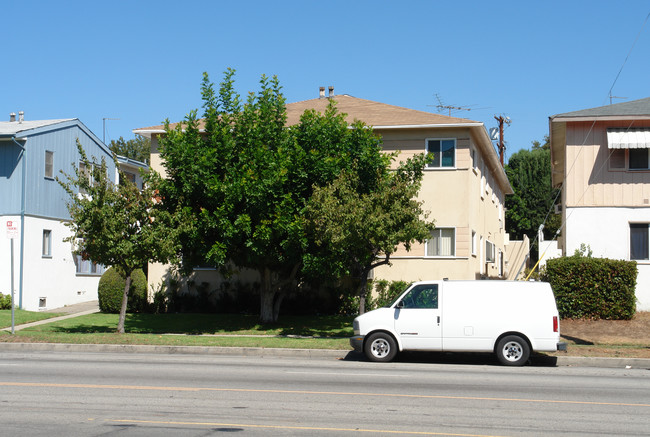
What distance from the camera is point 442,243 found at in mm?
25953

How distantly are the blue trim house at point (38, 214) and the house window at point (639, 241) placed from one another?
66.3 ft

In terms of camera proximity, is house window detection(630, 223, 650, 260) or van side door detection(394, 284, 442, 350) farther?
house window detection(630, 223, 650, 260)

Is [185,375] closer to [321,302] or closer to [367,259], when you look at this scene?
[367,259]

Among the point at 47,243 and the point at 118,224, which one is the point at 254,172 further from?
the point at 47,243

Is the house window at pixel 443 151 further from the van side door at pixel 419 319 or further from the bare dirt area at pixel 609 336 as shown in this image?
the van side door at pixel 419 319

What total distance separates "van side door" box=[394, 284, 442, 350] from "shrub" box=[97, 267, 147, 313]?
50.3 feet

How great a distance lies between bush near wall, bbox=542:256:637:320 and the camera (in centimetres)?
2108

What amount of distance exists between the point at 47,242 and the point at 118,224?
1235 cm

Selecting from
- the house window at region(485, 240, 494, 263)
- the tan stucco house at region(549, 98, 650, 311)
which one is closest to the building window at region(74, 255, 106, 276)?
the house window at region(485, 240, 494, 263)

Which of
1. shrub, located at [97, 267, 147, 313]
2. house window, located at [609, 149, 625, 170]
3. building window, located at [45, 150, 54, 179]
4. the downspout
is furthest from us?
building window, located at [45, 150, 54, 179]

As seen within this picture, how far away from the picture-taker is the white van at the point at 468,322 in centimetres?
1471

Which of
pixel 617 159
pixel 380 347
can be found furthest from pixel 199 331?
pixel 617 159

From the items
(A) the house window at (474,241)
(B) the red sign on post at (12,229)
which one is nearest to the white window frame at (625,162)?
(A) the house window at (474,241)

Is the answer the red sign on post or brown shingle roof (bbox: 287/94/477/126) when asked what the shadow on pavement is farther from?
brown shingle roof (bbox: 287/94/477/126)
